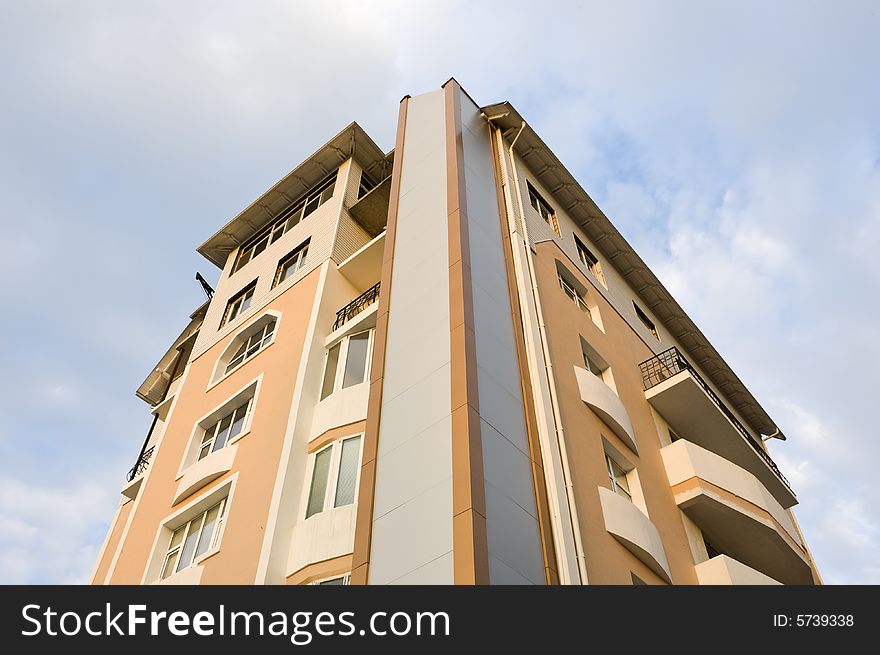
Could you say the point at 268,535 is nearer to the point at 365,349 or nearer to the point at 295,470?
A: the point at 295,470

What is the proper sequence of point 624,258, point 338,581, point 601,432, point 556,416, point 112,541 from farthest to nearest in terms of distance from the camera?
1. point 624,258
2. point 112,541
3. point 601,432
4. point 556,416
5. point 338,581

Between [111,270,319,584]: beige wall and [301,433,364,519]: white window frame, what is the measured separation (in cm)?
79

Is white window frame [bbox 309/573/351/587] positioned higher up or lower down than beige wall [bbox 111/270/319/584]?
lower down

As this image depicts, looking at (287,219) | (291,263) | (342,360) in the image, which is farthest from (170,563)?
(287,219)

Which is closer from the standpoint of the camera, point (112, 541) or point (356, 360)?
point (356, 360)

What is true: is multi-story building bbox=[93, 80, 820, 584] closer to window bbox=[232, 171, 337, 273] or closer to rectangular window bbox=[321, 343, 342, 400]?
rectangular window bbox=[321, 343, 342, 400]

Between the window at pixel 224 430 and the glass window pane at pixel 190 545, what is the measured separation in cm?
227

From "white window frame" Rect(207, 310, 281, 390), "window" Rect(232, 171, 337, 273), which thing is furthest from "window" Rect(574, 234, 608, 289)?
"white window frame" Rect(207, 310, 281, 390)

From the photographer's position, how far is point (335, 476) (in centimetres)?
1628

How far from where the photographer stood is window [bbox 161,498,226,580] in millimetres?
17703

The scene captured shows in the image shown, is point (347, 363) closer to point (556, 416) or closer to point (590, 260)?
point (556, 416)

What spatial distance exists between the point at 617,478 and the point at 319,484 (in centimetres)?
666

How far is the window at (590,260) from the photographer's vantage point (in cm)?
2598

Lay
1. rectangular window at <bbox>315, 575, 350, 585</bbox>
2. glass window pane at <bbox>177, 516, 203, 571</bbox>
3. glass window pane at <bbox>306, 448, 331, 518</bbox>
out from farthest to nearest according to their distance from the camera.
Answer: glass window pane at <bbox>177, 516, 203, 571</bbox>, glass window pane at <bbox>306, 448, 331, 518</bbox>, rectangular window at <bbox>315, 575, 350, 585</bbox>
